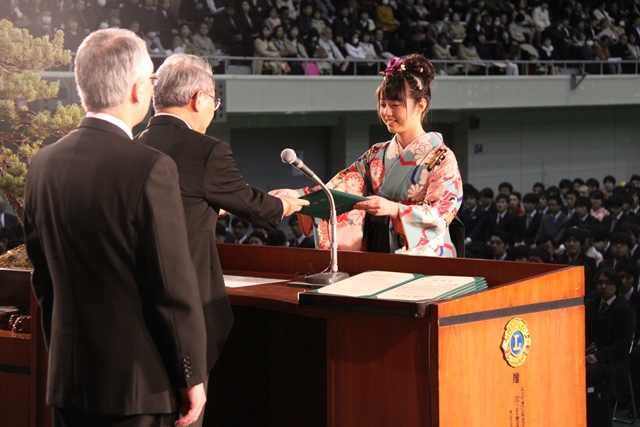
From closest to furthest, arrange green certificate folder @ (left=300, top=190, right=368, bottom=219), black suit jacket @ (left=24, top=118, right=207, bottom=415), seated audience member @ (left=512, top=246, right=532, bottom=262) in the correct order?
black suit jacket @ (left=24, top=118, right=207, bottom=415)
green certificate folder @ (left=300, top=190, right=368, bottom=219)
seated audience member @ (left=512, top=246, right=532, bottom=262)

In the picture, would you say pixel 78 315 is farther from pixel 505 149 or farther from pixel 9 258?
pixel 505 149

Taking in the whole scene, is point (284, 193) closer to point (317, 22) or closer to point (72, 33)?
point (72, 33)

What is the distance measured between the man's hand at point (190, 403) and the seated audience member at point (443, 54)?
32.6 feet

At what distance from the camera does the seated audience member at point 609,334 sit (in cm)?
439

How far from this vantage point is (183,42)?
9.23 meters

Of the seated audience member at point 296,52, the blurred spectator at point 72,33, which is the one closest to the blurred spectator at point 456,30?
the seated audience member at point 296,52

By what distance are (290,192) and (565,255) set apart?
4.39 meters

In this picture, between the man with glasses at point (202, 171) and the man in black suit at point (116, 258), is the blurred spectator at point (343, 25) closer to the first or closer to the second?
the man with glasses at point (202, 171)

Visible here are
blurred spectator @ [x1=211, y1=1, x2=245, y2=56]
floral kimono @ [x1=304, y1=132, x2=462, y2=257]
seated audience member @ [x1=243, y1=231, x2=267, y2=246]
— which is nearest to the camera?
floral kimono @ [x1=304, y1=132, x2=462, y2=257]

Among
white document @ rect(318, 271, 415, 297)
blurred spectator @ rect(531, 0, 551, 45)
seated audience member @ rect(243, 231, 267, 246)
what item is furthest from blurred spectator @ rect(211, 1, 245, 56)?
white document @ rect(318, 271, 415, 297)

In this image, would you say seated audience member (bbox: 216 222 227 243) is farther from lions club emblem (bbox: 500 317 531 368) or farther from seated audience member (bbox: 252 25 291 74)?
lions club emblem (bbox: 500 317 531 368)

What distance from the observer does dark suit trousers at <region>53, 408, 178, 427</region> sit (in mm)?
1606

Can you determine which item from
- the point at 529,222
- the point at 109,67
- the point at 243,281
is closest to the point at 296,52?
the point at 529,222

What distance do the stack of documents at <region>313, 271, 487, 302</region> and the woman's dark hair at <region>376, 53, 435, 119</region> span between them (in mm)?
681
